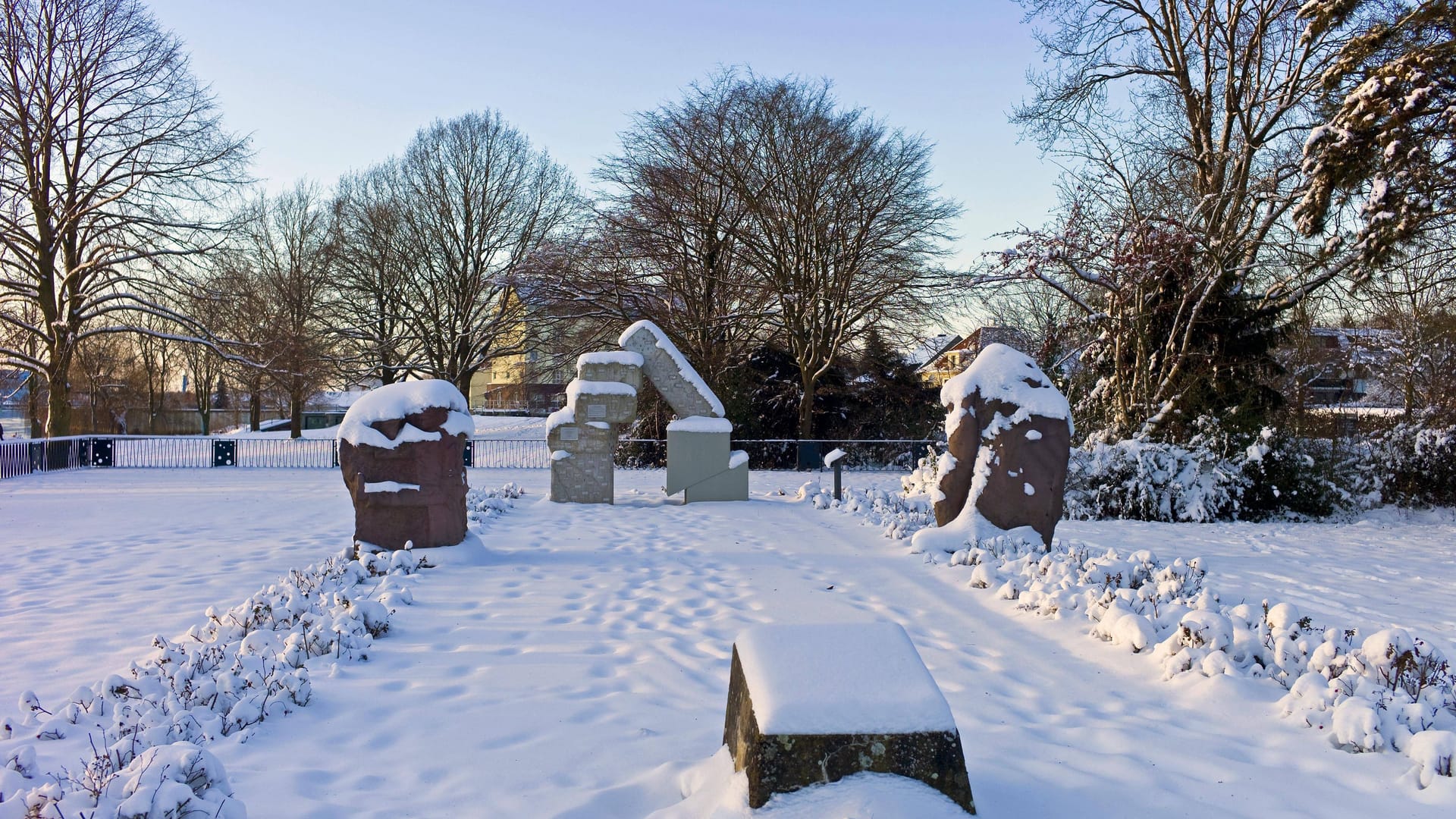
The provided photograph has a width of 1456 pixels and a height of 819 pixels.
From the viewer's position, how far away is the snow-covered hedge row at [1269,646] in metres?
3.66

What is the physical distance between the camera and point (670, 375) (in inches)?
557

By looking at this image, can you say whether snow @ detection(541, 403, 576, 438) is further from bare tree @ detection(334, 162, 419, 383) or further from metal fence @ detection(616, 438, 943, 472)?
bare tree @ detection(334, 162, 419, 383)

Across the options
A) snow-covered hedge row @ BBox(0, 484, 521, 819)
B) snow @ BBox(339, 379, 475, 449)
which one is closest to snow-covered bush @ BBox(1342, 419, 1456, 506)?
snow @ BBox(339, 379, 475, 449)

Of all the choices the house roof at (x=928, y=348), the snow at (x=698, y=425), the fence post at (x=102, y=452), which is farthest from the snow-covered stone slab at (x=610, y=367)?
the fence post at (x=102, y=452)

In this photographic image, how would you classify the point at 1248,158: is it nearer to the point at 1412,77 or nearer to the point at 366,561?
the point at 1412,77

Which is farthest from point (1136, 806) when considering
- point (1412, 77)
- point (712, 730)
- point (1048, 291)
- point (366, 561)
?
point (1048, 291)

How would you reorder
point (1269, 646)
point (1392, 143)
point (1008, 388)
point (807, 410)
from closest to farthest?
1. point (1269, 646)
2. point (1008, 388)
3. point (1392, 143)
4. point (807, 410)

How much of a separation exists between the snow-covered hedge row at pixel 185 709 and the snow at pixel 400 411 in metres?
1.72

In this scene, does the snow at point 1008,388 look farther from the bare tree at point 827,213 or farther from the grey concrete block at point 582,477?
the bare tree at point 827,213

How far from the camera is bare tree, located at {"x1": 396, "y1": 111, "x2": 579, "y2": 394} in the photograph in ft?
100

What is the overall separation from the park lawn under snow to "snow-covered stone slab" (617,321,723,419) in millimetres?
3637

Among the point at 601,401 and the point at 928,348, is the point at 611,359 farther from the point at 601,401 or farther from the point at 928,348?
the point at 928,348

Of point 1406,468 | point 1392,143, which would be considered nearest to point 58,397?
point 1392,143

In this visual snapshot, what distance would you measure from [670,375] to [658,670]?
31.4 ft
